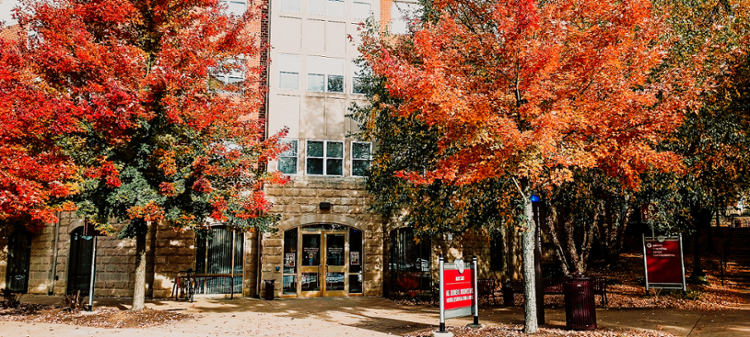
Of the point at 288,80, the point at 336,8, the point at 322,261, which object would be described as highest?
the point at 336,8

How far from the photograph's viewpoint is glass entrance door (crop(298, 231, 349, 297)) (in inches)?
729

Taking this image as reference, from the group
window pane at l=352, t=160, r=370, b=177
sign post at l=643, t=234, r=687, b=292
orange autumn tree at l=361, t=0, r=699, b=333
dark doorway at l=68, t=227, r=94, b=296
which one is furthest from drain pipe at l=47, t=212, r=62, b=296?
sign post at l=643, t=234, r=687, b=292

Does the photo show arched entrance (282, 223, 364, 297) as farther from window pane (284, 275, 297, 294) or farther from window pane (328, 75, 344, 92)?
window pane (328, 75, 344, 92)

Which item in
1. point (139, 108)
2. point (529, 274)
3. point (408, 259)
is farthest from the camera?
point (408, 259)

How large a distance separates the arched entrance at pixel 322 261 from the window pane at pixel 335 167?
1.86 metres

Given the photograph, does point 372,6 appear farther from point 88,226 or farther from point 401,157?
point 88,226

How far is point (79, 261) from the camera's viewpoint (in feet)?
64.1

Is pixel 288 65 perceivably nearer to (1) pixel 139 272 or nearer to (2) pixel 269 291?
(2) pixel 269 291

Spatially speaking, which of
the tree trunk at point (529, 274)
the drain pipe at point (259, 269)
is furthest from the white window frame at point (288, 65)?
the tree trunk at point (529, 274)

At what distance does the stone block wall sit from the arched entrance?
0.91 ft

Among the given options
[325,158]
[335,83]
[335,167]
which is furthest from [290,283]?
[335,83]

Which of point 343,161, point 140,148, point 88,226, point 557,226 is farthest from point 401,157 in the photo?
point 557,226

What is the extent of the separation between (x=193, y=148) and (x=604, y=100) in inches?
363

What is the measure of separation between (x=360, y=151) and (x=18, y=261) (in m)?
13.8
